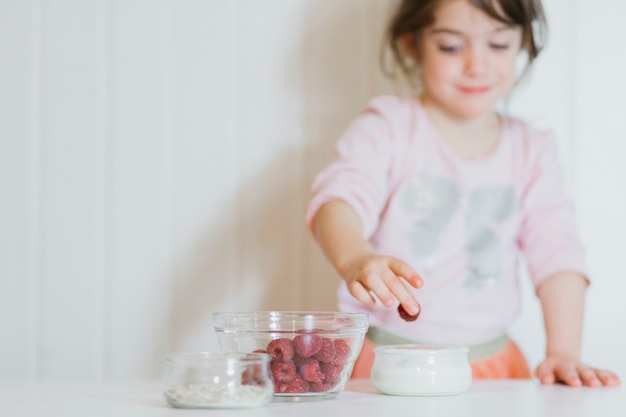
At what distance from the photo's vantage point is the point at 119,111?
1549mm

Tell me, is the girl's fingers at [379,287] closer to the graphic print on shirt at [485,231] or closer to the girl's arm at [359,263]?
the girl's arm at [359,263]

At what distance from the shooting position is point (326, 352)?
0.80m

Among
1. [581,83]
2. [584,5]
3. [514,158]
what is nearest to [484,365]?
[514,158]

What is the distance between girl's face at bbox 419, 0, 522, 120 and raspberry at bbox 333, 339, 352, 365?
70 centimetres

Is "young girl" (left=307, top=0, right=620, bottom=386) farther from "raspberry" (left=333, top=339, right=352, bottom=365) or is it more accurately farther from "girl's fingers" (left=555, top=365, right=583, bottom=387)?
"raspberry" (left=333, top=339, right=352, bottom=365)

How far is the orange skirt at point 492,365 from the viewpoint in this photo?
54.2 inches

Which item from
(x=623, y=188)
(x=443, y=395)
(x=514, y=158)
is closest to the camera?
(x=443, y=395)

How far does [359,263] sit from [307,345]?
21cm

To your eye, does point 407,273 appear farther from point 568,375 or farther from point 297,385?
point 568,375

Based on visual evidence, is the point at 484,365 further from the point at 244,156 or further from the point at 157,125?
the point at 157,125

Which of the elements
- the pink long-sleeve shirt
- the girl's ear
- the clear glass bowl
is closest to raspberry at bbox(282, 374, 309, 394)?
the clear glass bowl

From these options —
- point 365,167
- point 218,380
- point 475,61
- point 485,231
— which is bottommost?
point 218,380

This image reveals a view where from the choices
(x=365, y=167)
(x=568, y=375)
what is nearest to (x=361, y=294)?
(x=568, y=375)

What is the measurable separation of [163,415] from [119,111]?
0.92 m
